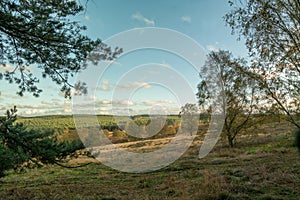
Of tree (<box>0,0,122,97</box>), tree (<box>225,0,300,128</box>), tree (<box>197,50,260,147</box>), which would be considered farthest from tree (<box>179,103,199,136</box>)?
tree (<box>0,0,122,97</box>)

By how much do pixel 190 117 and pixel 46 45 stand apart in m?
13.0

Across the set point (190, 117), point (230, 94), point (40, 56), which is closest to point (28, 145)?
point (40, 56)

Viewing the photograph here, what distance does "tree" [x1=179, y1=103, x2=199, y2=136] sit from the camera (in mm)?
16058

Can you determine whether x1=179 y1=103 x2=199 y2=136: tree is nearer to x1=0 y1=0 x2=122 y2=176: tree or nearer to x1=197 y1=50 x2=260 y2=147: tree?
x1=197 y1=50 x2=260 y2=147: tree

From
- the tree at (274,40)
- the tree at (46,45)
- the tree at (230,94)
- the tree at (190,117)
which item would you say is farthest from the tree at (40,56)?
the tree at (230,94)

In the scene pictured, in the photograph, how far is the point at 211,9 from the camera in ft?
39.1

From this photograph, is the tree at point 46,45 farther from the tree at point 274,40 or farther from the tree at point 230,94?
the tree at point 230,94

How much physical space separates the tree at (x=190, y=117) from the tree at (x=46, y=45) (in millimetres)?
11021

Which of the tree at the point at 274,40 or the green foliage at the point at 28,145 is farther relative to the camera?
the tree at the point at 274,40

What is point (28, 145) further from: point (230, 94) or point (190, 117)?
point (230, 94)

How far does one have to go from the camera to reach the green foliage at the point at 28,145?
4.89 meters

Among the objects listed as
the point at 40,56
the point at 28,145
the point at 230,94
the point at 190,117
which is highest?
the point at 230,94

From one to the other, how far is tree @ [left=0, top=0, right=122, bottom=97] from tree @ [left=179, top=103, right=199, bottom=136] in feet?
36.2

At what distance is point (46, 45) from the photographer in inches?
201
